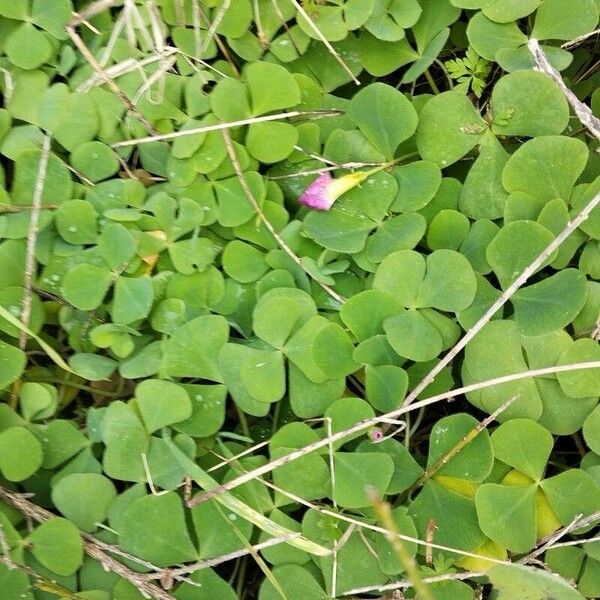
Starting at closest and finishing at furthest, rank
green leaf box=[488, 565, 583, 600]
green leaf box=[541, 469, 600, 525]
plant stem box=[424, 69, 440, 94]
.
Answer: green leaf box=[488, 565, 583, 600], green leaf box=[541, 469, 600, 525], plant stem box=[424, 69, 440, 94]

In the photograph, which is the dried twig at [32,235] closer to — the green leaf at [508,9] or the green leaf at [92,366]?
the green leaf at [92,366]

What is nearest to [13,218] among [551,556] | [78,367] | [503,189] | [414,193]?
[78,367]

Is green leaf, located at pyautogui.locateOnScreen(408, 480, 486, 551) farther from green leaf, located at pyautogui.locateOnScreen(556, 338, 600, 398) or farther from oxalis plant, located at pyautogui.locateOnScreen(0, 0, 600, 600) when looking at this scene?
green leaf, located at pyautogui.locateOnScreen(556, 338, 600, 398)

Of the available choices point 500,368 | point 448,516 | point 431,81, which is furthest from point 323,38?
point 448,516

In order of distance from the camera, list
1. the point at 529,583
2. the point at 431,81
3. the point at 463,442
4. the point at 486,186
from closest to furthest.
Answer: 1. the point at 529,583
2. the point at 463,442
3. the point at 486,186
4. the point at 431,81

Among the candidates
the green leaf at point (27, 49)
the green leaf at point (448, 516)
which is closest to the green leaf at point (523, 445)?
the green leaf at point (448, 516)

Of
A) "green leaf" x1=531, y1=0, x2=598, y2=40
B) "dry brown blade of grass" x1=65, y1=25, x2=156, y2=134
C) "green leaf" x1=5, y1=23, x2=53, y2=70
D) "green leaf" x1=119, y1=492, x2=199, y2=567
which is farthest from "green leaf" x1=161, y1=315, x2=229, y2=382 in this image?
"green leaf" x1=531, y1=0, x2=598, y2=40

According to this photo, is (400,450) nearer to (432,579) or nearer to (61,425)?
(432,579)

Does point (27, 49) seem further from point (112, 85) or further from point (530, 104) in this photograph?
point (530, 104)
